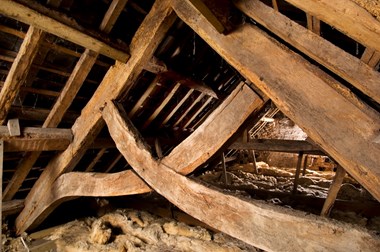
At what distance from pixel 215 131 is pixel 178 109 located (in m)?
2.45

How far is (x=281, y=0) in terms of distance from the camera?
4.63 ft

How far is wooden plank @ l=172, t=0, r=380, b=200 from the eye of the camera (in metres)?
0.89

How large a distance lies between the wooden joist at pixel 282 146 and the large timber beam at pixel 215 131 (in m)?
2.87

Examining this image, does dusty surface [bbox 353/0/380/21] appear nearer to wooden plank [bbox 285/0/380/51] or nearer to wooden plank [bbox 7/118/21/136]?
wooden plank [bbox 285/0/380/51]

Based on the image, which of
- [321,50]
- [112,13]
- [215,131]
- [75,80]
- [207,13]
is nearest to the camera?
[321,50]

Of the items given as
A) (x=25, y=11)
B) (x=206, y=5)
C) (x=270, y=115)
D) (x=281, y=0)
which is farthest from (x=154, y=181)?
(x=270, y=115)

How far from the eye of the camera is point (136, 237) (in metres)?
2.75

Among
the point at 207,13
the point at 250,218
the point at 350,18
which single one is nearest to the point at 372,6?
the point at 350,18

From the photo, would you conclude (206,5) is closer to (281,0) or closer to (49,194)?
(281,0)

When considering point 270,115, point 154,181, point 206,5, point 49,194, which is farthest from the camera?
point 270,115

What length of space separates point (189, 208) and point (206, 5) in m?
1.09

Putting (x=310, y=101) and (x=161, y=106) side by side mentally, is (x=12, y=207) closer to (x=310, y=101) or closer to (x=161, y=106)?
(x=161, y=106)

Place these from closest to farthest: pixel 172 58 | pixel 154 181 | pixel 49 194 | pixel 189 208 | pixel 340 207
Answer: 1. pixel 189 208
2. pixel 154 181
3. pixel 49 194
4. pixel 172 58
5. pixel 340 207

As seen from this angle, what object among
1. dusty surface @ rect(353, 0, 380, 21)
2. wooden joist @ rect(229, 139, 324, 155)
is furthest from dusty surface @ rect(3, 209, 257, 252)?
dusty surface @ rect(353, 0, 380, 21)
